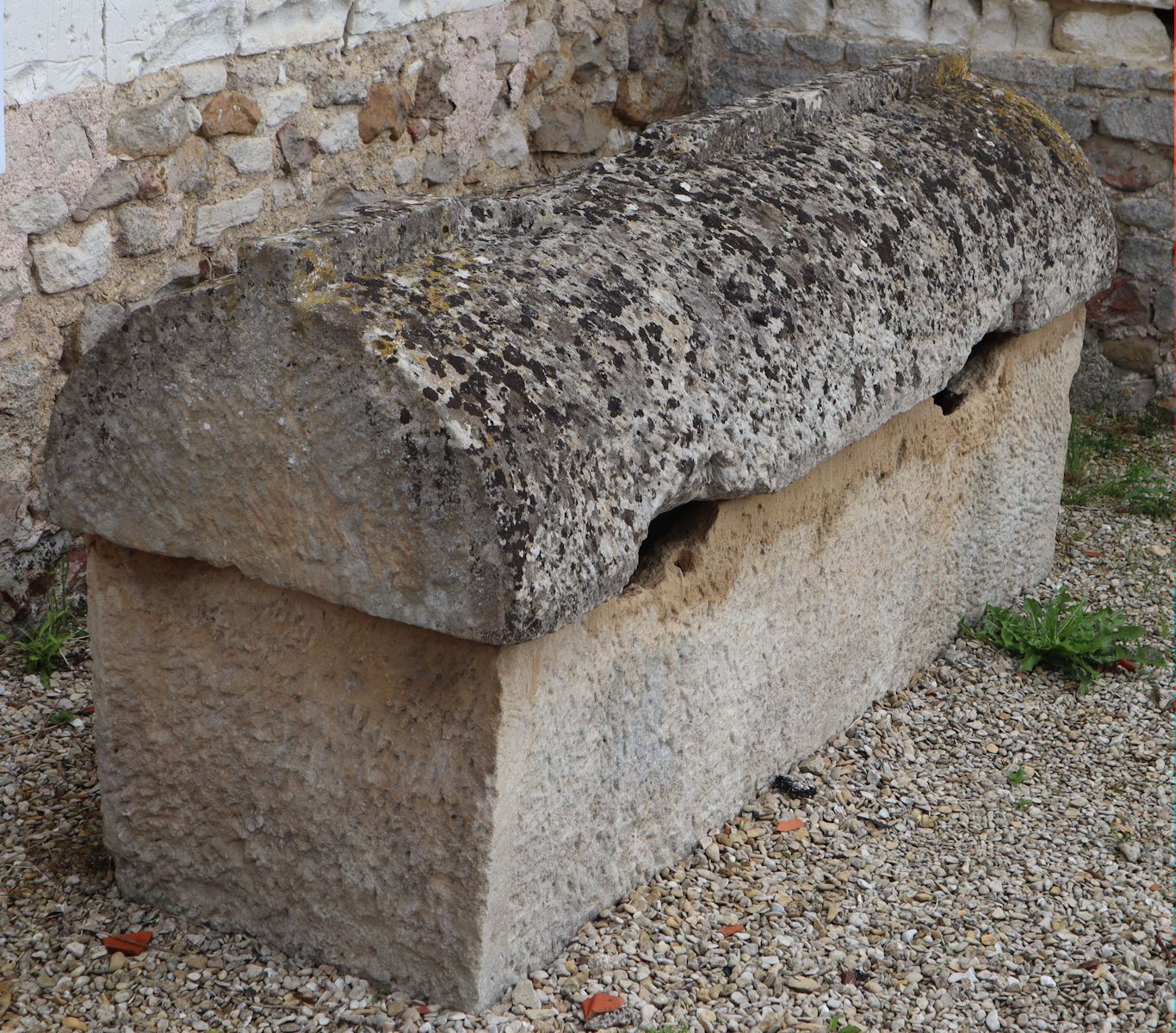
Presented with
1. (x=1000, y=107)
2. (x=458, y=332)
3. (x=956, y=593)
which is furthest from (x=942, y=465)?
(x=458, y=332)

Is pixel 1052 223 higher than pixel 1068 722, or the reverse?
pixel 1052 223

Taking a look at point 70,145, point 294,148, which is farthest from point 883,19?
point 70,145

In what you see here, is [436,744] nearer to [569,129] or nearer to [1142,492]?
[1142,492]

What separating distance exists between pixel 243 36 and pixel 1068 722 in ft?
8.78

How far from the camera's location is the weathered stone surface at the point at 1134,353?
16.8 ft

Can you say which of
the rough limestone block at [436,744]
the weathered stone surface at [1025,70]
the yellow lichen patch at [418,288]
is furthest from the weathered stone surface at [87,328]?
the weathered stone surface at [1025,70]

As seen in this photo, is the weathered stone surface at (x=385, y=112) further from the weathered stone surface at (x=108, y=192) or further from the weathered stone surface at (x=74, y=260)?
the weathered stone surface at (x=74, y=260)

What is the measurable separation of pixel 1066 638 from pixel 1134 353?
1.99m

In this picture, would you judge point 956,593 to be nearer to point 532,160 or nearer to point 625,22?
point 532,160

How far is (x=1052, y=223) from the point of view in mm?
3348

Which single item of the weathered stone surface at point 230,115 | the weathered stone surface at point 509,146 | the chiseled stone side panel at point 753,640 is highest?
the weathered stone surface at point 230,115

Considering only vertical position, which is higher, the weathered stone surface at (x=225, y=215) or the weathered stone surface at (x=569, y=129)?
the weathered stone surface at (x=569, y=129)

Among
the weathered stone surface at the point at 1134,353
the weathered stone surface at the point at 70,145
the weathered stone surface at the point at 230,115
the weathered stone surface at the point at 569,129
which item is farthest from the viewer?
the weathered stone surface at the point at 1134,353

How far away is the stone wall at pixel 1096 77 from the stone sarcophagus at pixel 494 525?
228 cm
